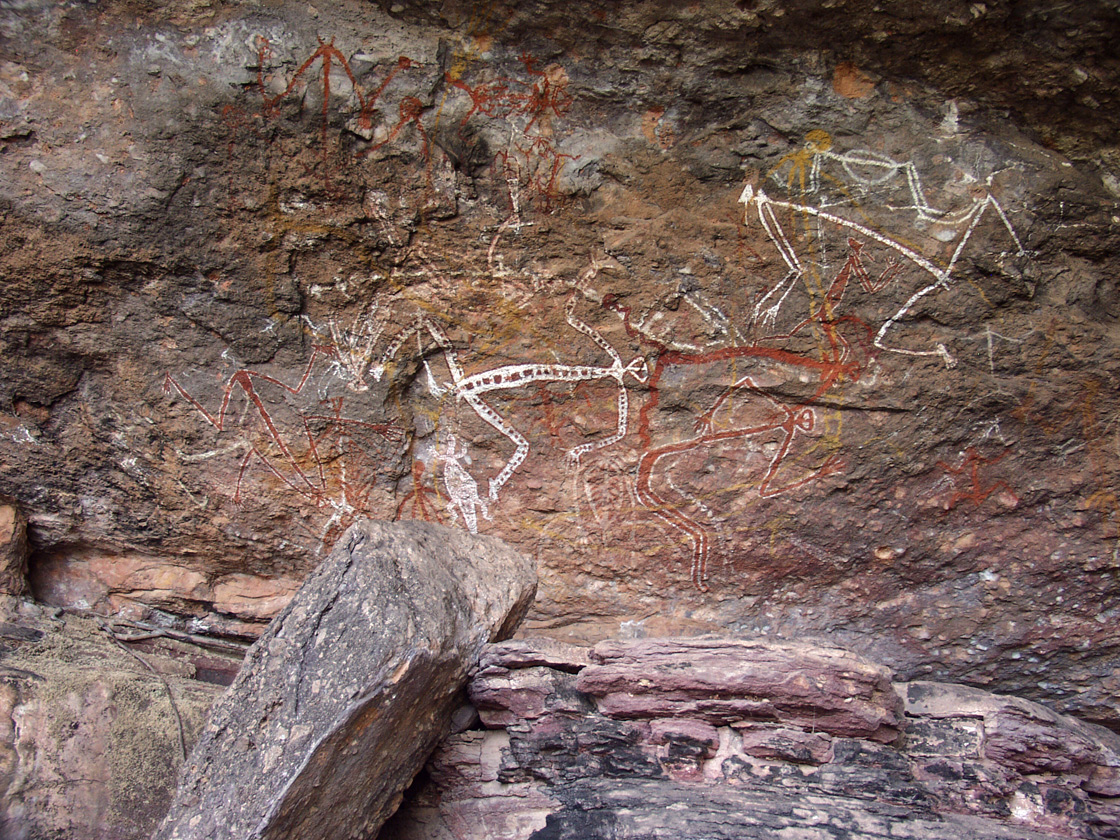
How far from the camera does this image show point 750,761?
2.38 metres

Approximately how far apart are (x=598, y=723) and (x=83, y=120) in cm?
278

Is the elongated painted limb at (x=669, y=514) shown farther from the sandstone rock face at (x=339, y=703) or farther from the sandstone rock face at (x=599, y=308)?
the sandstone rock face at (x=339, y=703)

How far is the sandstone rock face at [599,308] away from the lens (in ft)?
9.12

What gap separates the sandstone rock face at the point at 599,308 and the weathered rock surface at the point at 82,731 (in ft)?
1.50

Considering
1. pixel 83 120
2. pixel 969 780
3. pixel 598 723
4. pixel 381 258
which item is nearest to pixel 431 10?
pixel 381 258

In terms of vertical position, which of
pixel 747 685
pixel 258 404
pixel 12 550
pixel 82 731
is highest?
pixel 258 404

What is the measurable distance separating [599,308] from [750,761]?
172 cm

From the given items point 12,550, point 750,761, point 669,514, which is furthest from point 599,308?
point 12,550

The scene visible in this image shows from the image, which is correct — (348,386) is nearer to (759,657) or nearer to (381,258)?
(381,258)

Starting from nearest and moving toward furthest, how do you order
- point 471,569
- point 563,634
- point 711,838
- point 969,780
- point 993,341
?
point 711,838 < point 969,780 < point 471,569 < point 993,341 < point 563,634

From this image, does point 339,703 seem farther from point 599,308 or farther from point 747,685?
point 599,308

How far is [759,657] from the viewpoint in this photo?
247cm

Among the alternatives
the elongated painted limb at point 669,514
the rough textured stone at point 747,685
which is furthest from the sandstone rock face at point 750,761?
the elongated painted limb at point 669,514

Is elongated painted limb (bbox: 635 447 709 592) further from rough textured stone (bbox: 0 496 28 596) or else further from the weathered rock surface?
rough textured stone (bbox: 0 496 28 596)
